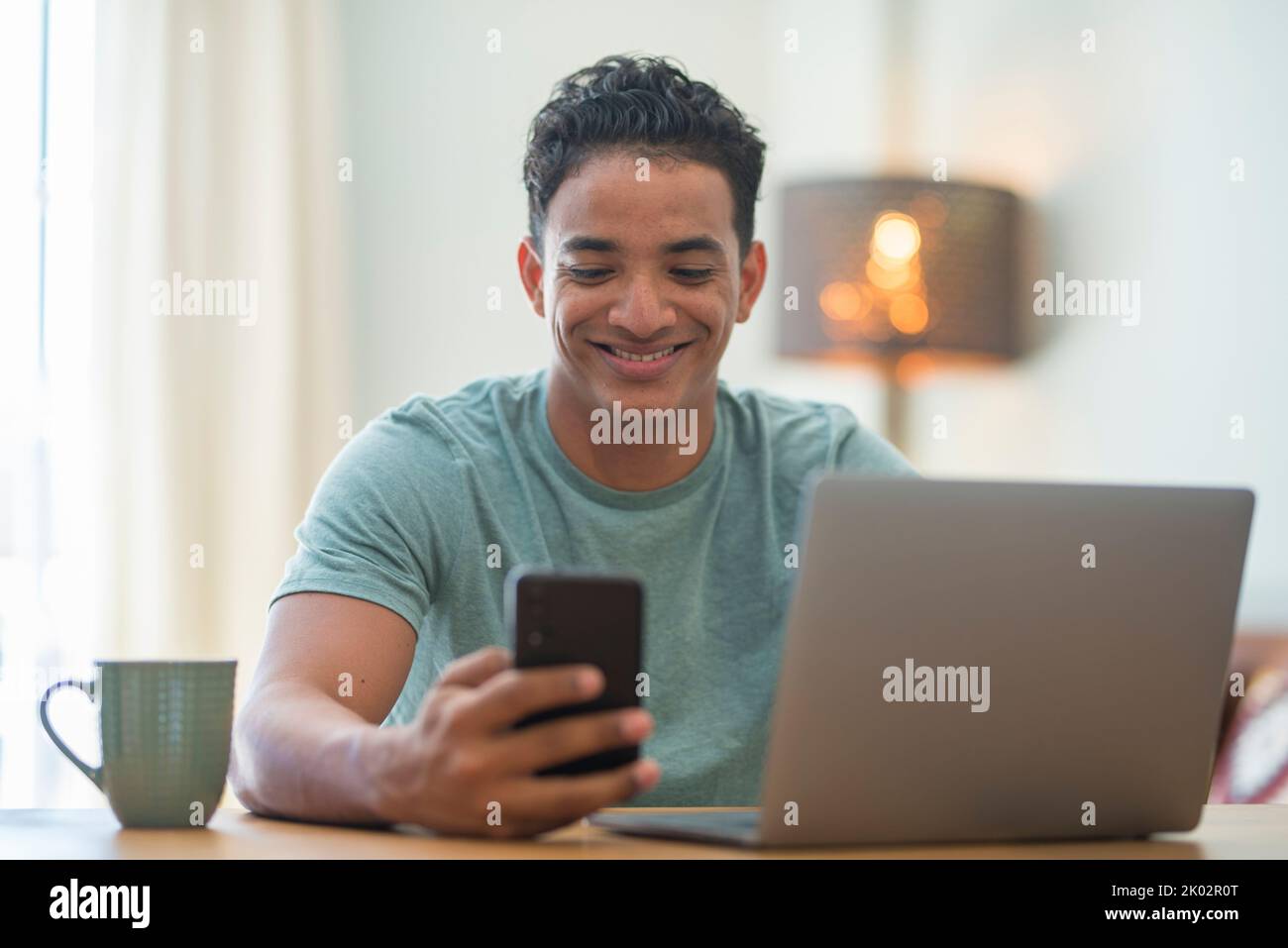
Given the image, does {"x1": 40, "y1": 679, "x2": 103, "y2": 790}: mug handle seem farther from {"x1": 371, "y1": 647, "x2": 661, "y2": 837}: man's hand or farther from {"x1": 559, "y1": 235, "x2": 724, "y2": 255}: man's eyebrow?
{"x1": 559, "y1": 235, "x2": 724, "y2": 255}: man's eyebrow

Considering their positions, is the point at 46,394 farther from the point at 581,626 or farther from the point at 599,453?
A: the point at 581,626

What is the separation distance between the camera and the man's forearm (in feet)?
3.17

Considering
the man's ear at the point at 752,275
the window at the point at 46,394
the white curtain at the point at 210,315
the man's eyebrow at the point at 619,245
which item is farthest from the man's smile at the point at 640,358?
the window at the point at 46,394

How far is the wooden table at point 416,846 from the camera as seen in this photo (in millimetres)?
835

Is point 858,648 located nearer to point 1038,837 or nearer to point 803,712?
point 803,712

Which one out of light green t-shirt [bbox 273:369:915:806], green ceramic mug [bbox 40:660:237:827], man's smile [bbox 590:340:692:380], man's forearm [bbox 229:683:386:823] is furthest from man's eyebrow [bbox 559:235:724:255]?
green ceramic mug [bbox 40:660:237:827]

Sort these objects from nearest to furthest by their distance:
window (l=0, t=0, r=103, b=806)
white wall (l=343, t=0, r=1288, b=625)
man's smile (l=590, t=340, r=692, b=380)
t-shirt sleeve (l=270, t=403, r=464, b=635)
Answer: t-shirt sleeve (l=270, t=403, r=464, b=635) → man's smile (l=590, t=340, r=692, b=380) → window (l=0, t=0, r=103, b=806) → white wall (l=343, t=0, r=1288, b=625)

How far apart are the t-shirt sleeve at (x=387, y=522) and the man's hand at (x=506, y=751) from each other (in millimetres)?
461

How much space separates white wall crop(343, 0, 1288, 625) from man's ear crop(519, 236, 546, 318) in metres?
1.36

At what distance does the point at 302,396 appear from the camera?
2.94 m

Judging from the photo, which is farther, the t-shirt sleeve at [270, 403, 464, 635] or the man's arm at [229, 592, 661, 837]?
the t-shirt sleeve at [270, 403, 464, 635]

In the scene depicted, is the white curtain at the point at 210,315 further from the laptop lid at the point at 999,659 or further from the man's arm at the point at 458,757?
the laptop lid at the point at 999,659
